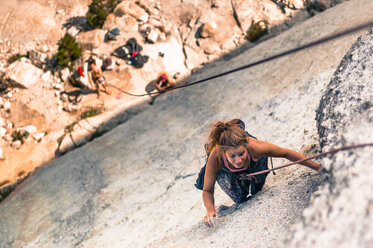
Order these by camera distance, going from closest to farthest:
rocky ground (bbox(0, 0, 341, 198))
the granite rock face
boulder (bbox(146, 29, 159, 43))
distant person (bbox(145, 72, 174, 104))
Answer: the granite rock face < rocky ground (bbox(0, 0, 341, 198)) < distant person (bbox(145, 72, 174, 104)) < boulder (bbox(146, 29, 159, 43))

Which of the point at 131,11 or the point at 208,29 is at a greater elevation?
the point at 131,11

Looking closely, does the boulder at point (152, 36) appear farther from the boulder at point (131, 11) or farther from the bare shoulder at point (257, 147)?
the bare shoulder at point (257, 147)

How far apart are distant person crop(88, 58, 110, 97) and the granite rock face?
621cm

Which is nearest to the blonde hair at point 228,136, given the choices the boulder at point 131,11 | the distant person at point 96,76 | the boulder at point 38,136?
the distant person at point 96,76

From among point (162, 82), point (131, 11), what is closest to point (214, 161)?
point (162, 82)

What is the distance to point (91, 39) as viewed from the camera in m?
7.59

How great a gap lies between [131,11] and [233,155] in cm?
748

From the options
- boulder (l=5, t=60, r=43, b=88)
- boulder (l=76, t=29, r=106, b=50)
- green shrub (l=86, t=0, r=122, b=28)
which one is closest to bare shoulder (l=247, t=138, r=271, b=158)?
boulder (l=76, t=29, r=106, b=50)

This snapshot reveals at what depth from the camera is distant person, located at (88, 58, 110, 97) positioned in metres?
6.91

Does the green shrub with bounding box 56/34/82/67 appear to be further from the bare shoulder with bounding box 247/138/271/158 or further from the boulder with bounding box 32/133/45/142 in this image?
the bare shoulder with bounding box 247/138/271/158

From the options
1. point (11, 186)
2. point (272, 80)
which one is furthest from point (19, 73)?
point (272, 80)

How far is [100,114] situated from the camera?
22.3 ft

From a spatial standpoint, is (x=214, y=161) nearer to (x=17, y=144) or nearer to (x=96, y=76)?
(x=96, y=76)

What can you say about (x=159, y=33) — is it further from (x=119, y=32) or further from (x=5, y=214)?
(x=5, y=214)
